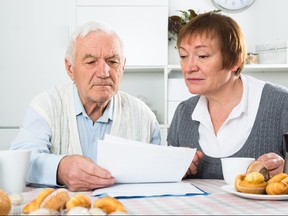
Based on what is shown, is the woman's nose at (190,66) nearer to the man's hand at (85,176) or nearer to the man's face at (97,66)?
the man's face at (97,66)

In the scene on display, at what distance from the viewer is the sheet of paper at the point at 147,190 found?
112 cm

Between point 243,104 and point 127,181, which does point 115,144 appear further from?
point 243,104

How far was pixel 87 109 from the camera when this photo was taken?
172 centimetres

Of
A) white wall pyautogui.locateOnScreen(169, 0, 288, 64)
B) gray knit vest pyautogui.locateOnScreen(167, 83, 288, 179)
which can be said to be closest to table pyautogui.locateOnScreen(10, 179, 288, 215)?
gray knit vest pyautogui.locateOnScreen(167, 83, 288, 179)

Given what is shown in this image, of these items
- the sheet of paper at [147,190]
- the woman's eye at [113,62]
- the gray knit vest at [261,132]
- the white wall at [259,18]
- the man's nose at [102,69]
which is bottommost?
the sheet of paper at [147,190]

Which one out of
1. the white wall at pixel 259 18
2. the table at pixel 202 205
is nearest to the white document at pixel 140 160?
the table at pixel 202 205

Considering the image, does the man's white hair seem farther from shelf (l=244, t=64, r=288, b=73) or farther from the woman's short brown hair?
shelf (l=244, t=64, r=288, b=73)

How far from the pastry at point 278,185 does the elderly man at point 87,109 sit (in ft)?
2.38

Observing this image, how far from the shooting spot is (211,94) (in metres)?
1.76

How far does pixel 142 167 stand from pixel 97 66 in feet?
1.82

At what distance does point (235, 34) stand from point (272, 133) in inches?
15.9

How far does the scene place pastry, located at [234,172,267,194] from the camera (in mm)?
1090

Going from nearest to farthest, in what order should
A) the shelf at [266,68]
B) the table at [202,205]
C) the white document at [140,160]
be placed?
the table at [202,205], the white document at [140,160], the shelf at [266,68]

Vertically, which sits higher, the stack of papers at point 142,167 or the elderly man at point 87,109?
the elderly man at point 87,109
